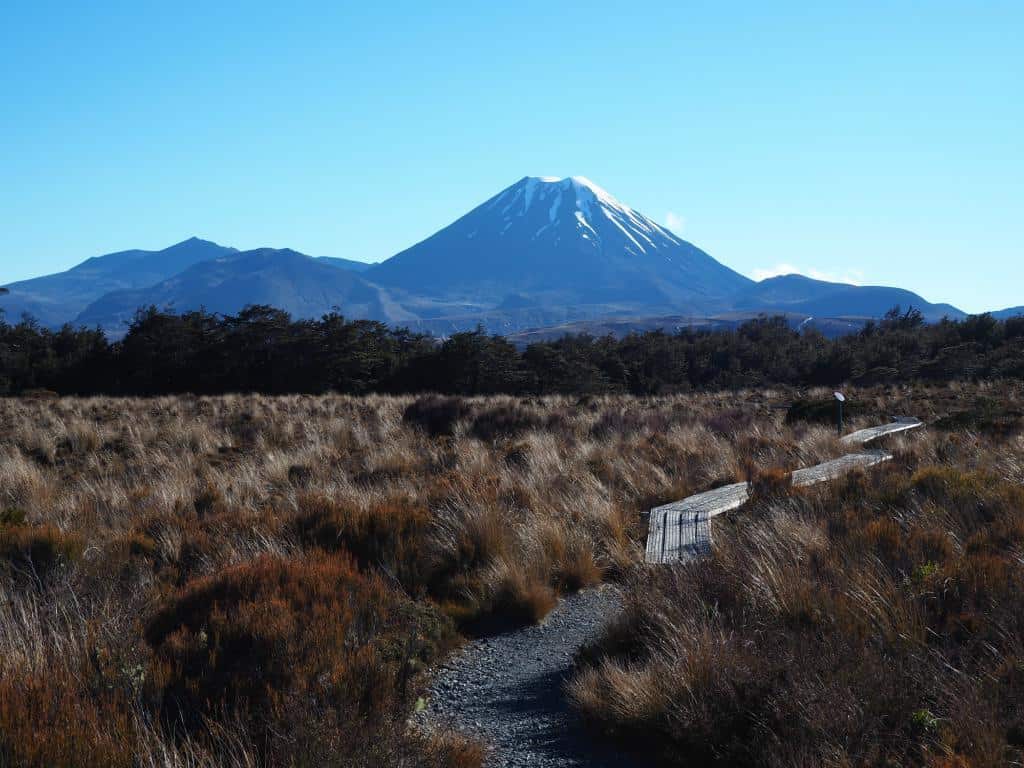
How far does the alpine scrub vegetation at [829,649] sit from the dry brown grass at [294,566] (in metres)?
0.08

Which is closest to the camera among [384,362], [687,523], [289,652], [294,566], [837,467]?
[289,652]

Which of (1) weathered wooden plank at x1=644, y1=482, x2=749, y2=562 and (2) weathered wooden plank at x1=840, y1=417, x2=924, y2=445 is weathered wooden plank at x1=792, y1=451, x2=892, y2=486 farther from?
(2) weathered wooden plank at x1=840, y1=417, x2=924, y2=445

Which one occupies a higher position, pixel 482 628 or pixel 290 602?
pixel 290 602

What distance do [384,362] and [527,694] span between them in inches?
1176

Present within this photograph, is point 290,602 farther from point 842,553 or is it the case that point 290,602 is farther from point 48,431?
point 48,431

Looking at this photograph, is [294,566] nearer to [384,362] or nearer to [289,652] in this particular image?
[289,652]

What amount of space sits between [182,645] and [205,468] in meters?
7.32

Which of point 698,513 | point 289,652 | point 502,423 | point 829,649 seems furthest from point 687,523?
point 502,423

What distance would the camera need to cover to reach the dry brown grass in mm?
3158

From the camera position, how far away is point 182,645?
3.84 metres

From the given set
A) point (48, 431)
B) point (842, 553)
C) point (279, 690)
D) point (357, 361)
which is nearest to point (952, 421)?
point (842, 553)

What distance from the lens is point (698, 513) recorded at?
7379mm

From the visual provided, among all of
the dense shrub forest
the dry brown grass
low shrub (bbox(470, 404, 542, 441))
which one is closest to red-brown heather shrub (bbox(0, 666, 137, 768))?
the dry brown grass

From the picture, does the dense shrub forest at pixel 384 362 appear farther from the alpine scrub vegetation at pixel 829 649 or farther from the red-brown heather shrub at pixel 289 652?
the alpine scrub vegetation at pixel 829 649
